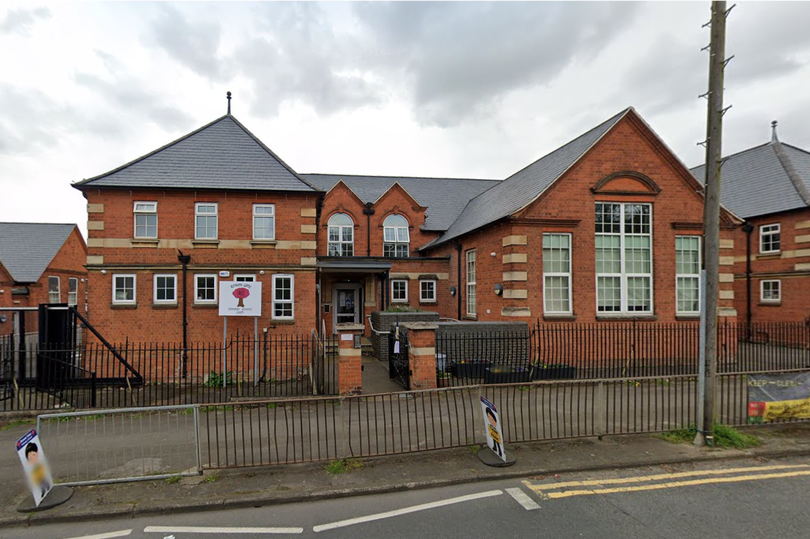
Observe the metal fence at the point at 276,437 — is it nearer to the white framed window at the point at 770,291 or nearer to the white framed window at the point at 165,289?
the white framed window at the point at 165,289

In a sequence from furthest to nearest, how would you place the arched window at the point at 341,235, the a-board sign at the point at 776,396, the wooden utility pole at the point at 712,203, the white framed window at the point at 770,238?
the arched window at the point at 341,235 → the white framed window at the point at 770,238 → the a-board sign at the point at 776,396 → the wooden utility pole at the point at 712,203

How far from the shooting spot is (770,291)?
738 inches

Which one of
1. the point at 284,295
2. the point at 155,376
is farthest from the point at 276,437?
the point at 155,376

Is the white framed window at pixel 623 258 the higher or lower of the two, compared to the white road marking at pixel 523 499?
higher

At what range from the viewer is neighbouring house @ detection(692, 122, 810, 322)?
56.9 ft

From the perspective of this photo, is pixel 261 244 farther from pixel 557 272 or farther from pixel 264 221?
pixel 557 272

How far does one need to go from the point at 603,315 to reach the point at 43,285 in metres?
33.0

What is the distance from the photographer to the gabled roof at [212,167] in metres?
13.0

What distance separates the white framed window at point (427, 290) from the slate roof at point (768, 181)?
13372mm

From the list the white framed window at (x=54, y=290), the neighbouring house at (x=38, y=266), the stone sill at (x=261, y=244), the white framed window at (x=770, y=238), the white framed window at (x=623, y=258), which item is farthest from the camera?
the white framed window at (x=54, y=290)

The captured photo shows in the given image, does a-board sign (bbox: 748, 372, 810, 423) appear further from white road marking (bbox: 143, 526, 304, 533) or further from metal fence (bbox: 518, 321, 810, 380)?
white road marking (bbox: 143, 526, 304, 533)

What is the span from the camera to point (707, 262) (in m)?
6.80

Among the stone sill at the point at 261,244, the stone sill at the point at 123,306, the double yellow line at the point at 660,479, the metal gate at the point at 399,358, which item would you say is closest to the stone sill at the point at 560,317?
the metal gate at the point at 399,358

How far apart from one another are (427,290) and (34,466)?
17518 mm
